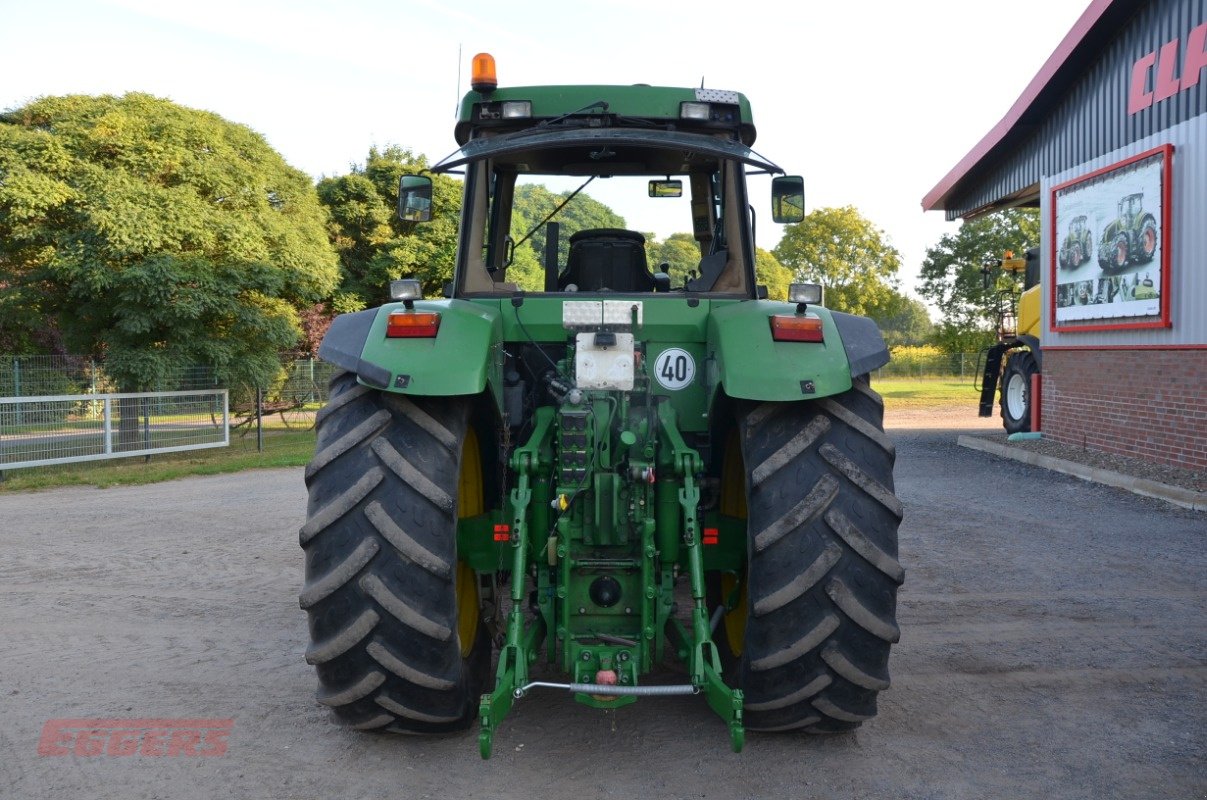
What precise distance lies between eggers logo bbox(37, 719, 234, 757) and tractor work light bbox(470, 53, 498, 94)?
301 cm

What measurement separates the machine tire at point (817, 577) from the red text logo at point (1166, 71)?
9574mm

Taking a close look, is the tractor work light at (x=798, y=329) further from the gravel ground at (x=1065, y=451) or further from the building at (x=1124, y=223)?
the building at (x=1124, y=223)

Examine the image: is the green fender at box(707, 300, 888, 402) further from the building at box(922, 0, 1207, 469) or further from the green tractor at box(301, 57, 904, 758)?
the building at box(922, 0, 1207, 469)

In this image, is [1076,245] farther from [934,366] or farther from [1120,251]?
[934,366]

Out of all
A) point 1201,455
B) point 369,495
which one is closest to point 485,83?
point 369,495

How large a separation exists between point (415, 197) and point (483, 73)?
98 centimetres

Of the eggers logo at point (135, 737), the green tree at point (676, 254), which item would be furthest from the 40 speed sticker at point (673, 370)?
the eggers logo at point (135, 737)

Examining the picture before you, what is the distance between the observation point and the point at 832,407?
356cm

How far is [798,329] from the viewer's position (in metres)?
3.60

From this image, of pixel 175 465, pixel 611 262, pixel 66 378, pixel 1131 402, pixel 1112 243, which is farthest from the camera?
pixel 175 465

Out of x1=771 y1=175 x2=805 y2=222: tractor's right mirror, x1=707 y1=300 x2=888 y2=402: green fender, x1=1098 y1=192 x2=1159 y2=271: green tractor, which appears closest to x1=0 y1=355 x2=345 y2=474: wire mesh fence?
x1=771 y1=175 x2=805 y2=222: tractor's right mirror

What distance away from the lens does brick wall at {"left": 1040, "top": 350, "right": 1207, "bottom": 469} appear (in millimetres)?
10398

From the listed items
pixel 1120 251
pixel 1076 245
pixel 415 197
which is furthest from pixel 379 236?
pixel 415 197

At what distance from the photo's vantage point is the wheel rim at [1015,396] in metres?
16.4
